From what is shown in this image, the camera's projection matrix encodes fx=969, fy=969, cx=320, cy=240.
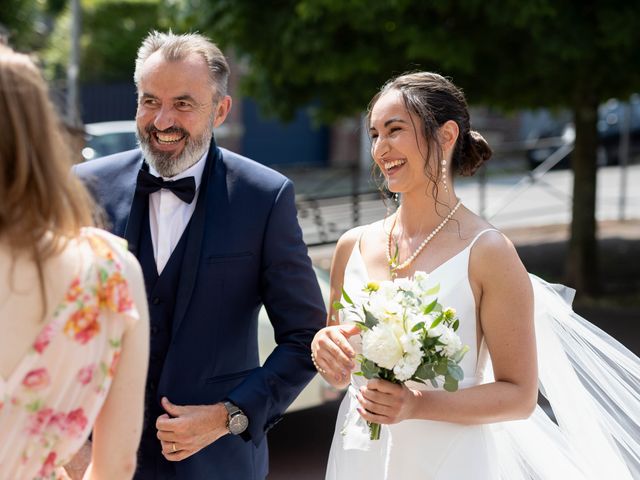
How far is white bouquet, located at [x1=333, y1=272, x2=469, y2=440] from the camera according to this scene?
264 cm

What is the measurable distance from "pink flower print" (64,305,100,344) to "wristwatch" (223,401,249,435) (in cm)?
113

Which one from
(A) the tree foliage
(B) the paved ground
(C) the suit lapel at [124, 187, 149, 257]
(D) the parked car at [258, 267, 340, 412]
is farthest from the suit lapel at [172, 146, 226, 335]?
(A) the tree foliage

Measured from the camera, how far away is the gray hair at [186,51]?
3.09 m

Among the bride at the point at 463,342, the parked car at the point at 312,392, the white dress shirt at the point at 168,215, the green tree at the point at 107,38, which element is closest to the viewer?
the bride at the point at 463,342

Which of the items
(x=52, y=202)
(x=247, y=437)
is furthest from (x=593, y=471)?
(x=52, y=202)

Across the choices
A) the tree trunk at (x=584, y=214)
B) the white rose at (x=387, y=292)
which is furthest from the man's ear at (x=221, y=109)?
the tree trunk at (x=584, y=214)

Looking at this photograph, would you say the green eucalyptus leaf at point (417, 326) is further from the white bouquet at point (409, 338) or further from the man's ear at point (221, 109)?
the man's ear at point (221, 109)

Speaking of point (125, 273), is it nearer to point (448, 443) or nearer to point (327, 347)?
point (327, 347)

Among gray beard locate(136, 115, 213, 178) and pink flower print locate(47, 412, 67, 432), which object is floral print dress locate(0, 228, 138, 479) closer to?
pink flower print locate(47, 412, 67, 432)

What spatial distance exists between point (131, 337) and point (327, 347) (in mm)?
1073

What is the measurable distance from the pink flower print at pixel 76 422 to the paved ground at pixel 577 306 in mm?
4628

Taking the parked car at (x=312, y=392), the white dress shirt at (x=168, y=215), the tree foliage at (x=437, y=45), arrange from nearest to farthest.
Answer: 1. the white dress shirt at (x=168, y=215)
2. the parked car at (x=312, y=392)
3. the tree foliage at (x=437, y=45)

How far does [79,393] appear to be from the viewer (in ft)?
6.15

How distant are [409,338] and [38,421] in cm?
111
